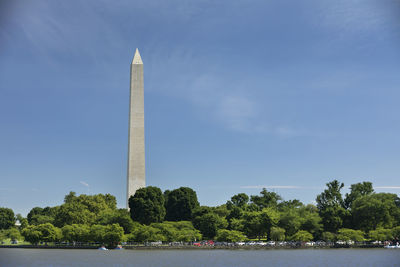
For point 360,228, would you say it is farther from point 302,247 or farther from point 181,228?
point 181,228

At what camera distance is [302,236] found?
64.9m

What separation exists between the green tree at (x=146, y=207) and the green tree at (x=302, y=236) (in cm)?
2174

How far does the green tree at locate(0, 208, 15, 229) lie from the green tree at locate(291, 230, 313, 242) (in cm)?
6813

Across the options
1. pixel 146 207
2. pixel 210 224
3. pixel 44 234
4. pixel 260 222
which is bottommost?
pixel 44 234

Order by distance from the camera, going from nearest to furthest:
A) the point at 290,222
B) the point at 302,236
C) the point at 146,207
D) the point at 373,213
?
the point at 302,236
the point at 290,222
the point at 373,213
the point at 146,207

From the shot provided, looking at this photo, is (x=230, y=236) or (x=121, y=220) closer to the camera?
(x=230, y=236)

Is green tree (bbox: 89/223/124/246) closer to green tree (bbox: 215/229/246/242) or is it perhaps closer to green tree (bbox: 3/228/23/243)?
green tree (bbox: 215/229/246/242)

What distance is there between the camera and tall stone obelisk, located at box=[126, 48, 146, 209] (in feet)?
271

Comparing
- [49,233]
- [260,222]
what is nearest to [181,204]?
[260,222]

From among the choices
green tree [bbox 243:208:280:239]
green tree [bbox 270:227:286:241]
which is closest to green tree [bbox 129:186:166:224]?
green tree [bbox 243:208:280:239]

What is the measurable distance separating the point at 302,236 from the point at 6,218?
7027 centimetres

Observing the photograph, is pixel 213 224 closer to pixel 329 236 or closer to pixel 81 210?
pixel 329 236

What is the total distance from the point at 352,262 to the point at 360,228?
99.6 feet

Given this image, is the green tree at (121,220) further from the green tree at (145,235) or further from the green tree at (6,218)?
the green tree at (6,218)
